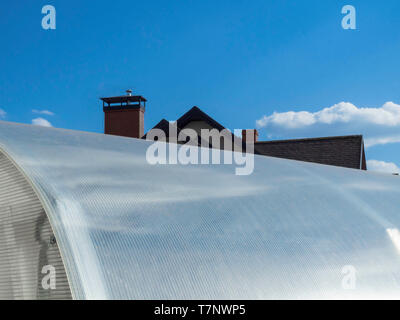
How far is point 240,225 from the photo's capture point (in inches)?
141

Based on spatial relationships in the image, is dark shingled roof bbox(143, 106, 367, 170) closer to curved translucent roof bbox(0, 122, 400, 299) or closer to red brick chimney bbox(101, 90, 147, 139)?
red brick chimney bbox(101, 90, 147, 139)

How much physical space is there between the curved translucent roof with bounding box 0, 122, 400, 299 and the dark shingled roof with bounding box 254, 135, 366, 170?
12.6m

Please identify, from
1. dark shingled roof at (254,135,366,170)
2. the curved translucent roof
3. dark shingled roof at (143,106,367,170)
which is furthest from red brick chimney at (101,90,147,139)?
the curved translucent roof

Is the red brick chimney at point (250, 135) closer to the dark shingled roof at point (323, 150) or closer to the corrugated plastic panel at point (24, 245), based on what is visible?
the dark shingled roof at point (323, 150)

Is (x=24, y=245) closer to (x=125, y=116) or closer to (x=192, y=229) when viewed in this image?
(x=192, y=229)

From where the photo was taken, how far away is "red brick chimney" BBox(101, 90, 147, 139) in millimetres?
21719

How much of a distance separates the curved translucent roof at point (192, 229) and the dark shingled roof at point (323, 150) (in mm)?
12629

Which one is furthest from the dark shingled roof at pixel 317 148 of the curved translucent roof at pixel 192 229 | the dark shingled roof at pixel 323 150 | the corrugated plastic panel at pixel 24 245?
the corrugated plastic panel at pixel 24 245

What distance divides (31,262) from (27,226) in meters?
0.27

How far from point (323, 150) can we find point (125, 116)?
10.0 metres

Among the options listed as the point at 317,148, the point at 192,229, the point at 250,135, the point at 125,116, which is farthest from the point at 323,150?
the point at 192,229

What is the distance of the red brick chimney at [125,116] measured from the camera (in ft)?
Answer: 71.3
